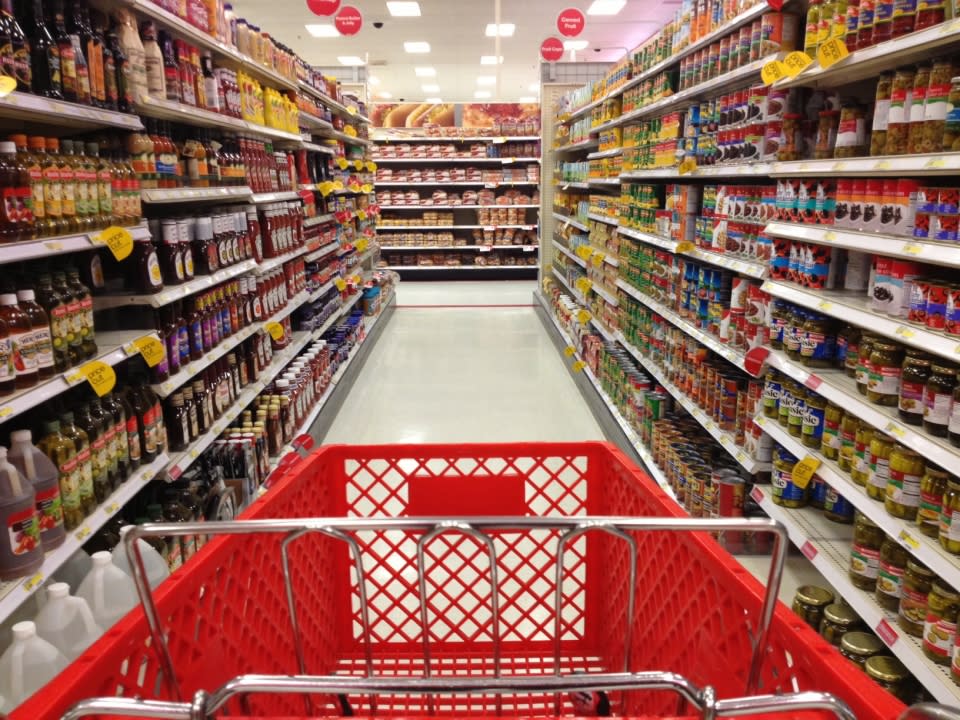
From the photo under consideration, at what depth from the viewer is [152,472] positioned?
8.91ft

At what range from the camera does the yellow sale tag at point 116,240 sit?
92.6 inches

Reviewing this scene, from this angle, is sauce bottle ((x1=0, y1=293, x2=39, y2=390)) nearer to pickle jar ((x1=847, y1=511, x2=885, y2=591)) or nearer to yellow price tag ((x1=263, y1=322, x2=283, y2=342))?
yellow price tag ((x1=263, y1=322, x2=283, y2=342))

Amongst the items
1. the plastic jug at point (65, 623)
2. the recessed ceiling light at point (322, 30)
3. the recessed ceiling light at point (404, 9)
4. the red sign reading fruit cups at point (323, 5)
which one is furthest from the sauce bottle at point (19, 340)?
the recessed ceiling light at point (322, 30)

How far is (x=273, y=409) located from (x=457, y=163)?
958cm

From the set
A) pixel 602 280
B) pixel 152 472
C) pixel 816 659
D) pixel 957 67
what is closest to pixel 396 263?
pixel 602 280

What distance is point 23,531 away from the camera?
192cm

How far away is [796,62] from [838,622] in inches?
71.6

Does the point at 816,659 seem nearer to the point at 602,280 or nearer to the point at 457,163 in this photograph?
the point at 602,280

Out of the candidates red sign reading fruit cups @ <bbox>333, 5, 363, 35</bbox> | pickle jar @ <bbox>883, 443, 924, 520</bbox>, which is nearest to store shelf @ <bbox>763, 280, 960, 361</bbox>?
pickle jar @ <bbox>883, 443, 924, 520</bbox>

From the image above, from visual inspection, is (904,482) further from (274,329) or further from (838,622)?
(274,329)

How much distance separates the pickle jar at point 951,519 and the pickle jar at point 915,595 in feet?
0.58

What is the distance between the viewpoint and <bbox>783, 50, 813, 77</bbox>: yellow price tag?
2475 mm

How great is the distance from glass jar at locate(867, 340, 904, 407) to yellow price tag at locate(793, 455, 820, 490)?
14.2 inches

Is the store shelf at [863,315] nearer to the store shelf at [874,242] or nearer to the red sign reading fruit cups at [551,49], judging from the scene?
the store shelf at [874,242]
